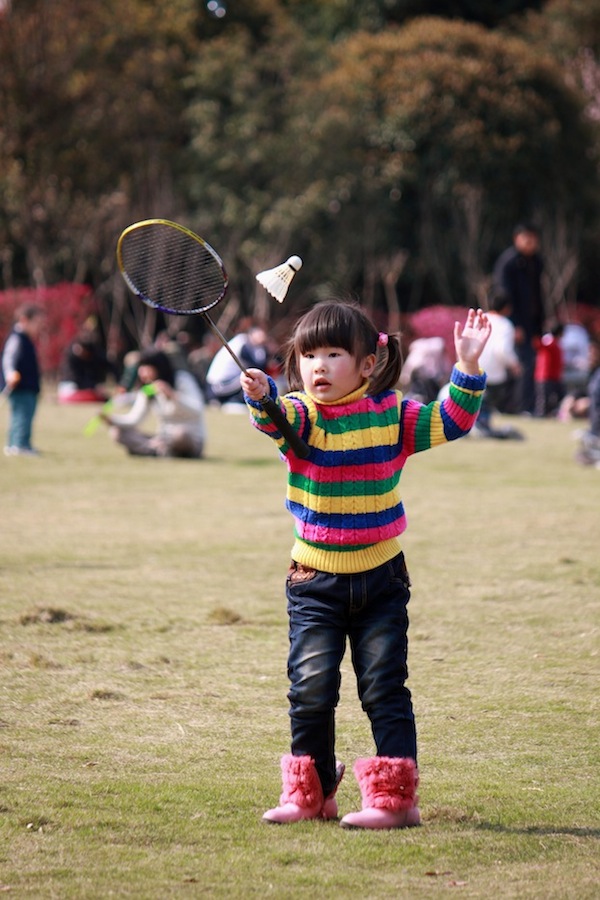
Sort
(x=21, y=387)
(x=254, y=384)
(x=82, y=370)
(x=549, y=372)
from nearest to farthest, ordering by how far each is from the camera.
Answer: (x=254, y=384), (x=21, y=387), (x=549, y=372), (x=82, y=370)

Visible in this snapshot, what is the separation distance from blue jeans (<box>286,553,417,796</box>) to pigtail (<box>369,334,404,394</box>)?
53 cm

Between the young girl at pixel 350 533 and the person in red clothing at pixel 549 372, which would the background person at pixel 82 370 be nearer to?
the person in red clothing at pixel 549 372

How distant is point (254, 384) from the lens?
362 centimetres

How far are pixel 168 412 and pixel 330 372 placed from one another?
9488 mm

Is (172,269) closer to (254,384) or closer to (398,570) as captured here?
(254,384)

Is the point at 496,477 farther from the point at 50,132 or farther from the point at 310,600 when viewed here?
the point at 50,132

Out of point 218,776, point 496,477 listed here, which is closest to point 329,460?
point 218,776

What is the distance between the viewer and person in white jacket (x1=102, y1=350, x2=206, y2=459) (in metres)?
13.0

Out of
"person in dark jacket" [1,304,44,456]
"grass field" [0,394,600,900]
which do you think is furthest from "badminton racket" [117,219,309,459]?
"person in dark jacket" [1,304,44,456]

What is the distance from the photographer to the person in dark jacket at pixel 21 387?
13.3 m

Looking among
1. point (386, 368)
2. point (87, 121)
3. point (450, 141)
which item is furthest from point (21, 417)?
point (87, 121)

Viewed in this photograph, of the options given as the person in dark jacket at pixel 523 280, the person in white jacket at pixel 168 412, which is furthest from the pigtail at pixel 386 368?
the person in dark jacket at pixel 523 280

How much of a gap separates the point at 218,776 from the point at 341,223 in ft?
75.9

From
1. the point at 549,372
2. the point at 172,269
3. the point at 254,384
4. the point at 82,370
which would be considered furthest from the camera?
the point at 82,370
